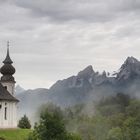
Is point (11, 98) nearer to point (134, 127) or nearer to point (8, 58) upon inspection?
point (8, 58)

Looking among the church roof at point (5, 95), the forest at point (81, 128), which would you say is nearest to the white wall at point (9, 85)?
the church roof at point (5, 95)

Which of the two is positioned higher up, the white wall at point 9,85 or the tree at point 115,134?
the white wall at point 9,85

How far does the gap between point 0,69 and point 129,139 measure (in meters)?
44.0

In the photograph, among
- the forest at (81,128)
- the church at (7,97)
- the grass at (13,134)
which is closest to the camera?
the forest at (81,128)

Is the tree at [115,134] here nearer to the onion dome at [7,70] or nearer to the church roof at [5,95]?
the onion dome at [7,70]

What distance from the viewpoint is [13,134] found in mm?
113750

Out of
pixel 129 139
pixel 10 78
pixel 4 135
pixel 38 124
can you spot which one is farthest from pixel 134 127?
pixel 38 124

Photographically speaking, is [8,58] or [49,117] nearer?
[49,117]

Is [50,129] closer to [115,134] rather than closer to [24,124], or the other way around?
[24,124]

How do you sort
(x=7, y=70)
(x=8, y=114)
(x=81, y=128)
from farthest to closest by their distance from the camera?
(x=81, y=128) < (x=7, y=70) < (x=8, y=114)

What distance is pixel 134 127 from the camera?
6417 inches

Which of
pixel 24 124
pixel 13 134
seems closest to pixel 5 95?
pixel 13 134

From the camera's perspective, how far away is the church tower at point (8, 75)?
5054 inches

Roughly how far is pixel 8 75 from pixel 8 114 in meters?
9.54
